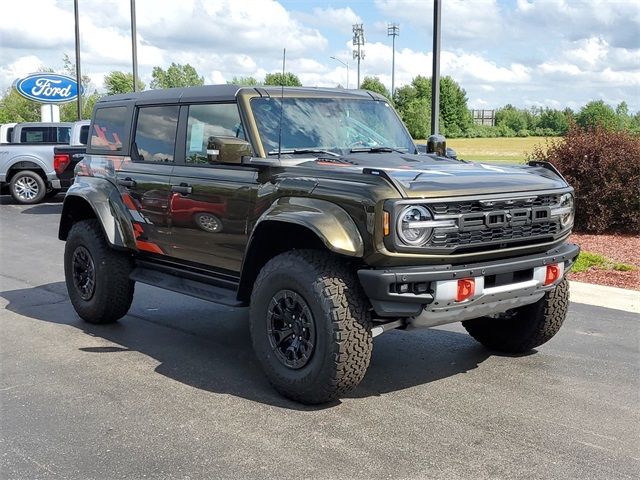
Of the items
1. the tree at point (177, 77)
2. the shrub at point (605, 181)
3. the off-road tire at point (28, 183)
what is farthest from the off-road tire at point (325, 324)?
the tree at point (177, 77)

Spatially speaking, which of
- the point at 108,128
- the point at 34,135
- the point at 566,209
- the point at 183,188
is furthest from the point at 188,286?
the point at 34,135

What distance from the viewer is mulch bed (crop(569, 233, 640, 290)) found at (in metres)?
8.50

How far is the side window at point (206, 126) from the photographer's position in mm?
5281

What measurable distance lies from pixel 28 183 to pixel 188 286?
46.8ft

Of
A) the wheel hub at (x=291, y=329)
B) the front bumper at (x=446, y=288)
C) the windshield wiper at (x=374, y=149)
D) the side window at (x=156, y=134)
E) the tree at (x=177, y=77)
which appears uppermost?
the tree at (x=177, y=77)

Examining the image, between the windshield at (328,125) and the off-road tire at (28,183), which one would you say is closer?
the windshield at (328,125)

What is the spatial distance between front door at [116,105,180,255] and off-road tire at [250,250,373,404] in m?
1.54

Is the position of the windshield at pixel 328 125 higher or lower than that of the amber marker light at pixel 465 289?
higher

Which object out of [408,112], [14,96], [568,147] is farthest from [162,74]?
[568,147]

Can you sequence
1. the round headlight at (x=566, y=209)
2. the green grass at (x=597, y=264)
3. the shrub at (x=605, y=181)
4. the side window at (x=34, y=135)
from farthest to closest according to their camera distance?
the side window at (x=34, y=135), the shrub at (x=605, y=181), the green grass at (x=597, y=264), the round headlight at (x=566, y=209)

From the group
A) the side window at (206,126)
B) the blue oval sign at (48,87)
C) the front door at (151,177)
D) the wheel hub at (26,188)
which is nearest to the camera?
the side window at (206,126)

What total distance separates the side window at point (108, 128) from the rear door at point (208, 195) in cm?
94

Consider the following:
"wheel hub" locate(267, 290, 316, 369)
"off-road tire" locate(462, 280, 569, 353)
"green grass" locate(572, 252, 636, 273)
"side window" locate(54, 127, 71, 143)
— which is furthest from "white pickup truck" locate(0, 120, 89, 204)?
"wheel hub" locate(267, 290, 316, 369)

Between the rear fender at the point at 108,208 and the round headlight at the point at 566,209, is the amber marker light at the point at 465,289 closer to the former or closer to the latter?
the round headlight at the point at 566,209
